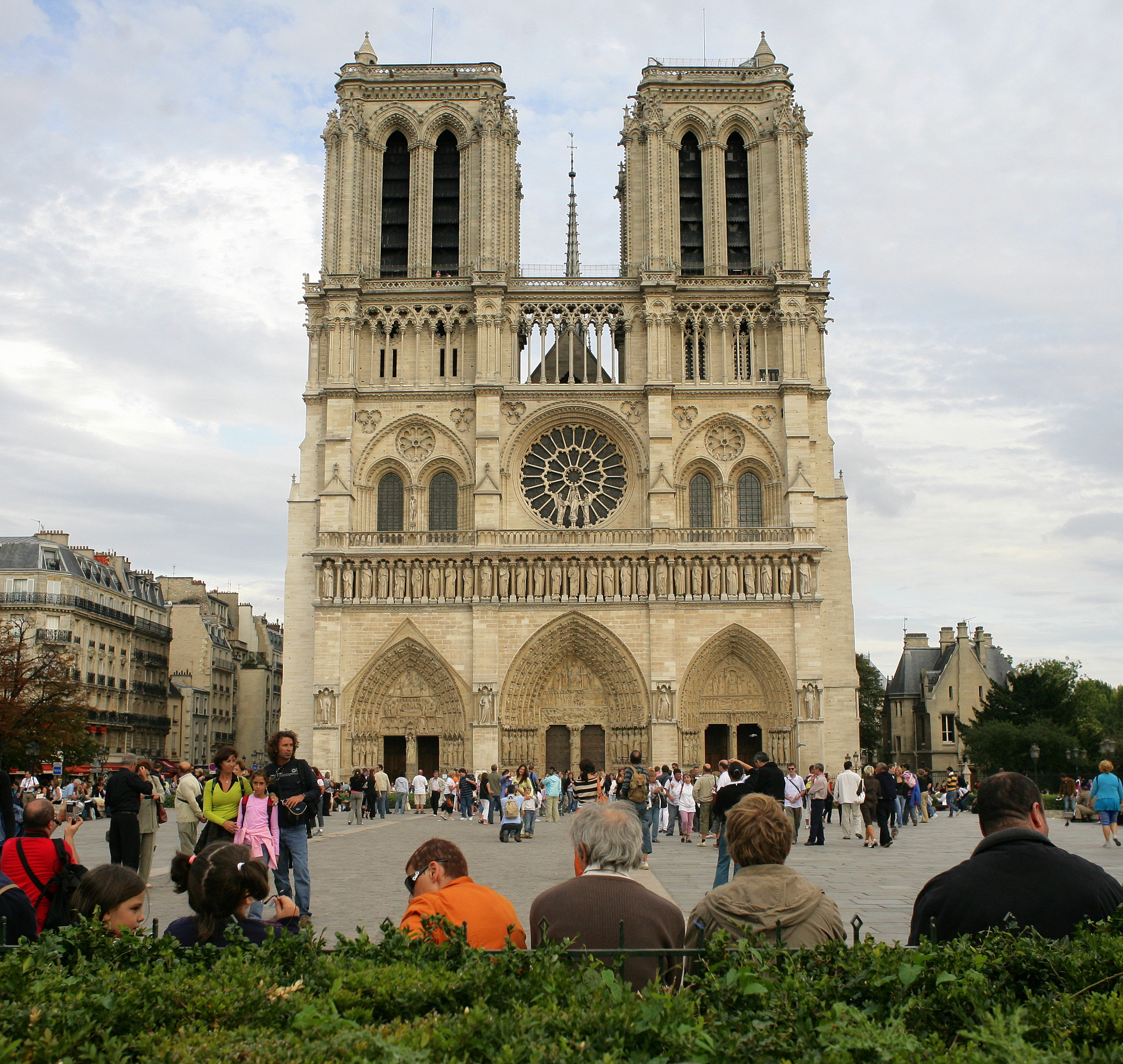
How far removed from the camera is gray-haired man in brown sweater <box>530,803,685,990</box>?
4.33 metres

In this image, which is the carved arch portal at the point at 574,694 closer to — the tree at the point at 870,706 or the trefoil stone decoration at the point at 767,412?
the trefoil stone decoration at the point at 767,412

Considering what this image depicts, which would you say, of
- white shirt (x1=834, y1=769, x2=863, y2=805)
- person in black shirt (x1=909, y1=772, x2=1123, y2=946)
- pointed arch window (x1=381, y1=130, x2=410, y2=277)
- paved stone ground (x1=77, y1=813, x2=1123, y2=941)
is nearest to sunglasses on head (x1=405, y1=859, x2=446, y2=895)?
person in black shirt (x1=909, y1=772, x2=1123, y2=946)

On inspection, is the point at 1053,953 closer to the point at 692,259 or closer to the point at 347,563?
the point at 347,563

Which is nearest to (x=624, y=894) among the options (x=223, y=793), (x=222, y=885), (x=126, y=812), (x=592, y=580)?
(x=222, y=885)

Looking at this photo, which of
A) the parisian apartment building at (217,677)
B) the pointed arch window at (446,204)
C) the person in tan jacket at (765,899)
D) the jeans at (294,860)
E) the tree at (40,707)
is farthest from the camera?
the parisian apartment building at (217,677)

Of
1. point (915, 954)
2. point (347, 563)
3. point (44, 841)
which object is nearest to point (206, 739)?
point (347, 563)

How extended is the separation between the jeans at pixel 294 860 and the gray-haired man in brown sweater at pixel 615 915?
5.22 meters

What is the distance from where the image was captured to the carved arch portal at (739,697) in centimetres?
3275

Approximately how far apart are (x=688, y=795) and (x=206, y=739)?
35597 mm

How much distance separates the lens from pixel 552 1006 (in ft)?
11.2

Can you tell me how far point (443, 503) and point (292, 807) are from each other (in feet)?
85.1

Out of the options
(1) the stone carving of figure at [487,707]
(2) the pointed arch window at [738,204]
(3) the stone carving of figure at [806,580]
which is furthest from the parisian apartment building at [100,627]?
(2) the pointed arch window at [738,204]

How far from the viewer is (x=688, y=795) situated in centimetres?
2011

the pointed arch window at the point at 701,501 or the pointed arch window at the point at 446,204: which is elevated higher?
the pointed arch window at the point at 446,204
